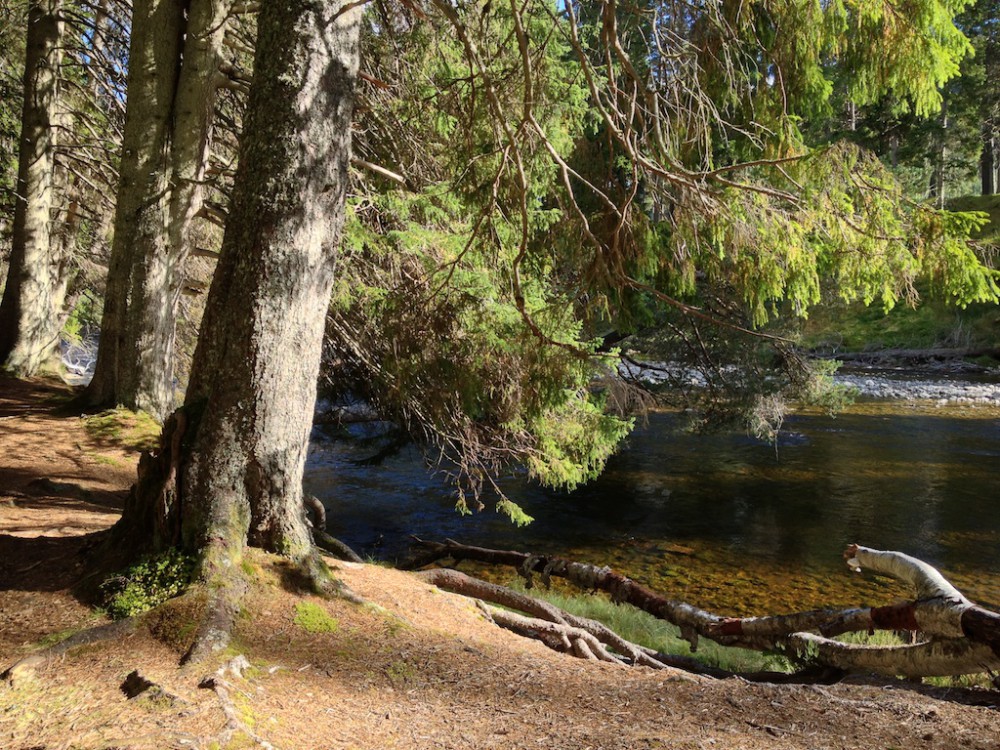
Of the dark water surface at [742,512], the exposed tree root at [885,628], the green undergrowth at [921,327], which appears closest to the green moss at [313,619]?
the exposed tree root at [885,628]

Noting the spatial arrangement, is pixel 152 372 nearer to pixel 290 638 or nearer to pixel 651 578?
pixel 290 638

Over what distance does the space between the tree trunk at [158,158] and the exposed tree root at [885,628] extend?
14.3 ft

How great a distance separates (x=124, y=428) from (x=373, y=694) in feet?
18.6

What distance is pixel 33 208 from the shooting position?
380 inches

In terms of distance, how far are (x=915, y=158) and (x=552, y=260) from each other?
26.8 meters

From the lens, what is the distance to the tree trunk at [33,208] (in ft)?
30.4

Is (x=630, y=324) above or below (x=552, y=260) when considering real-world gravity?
below

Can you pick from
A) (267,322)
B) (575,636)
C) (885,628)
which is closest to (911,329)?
(885,628)

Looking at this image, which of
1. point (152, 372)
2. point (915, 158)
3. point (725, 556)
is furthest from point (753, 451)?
point (915, 158)

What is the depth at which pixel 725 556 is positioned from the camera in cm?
955

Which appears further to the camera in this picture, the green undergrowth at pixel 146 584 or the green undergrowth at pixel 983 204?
the green undergrowth at pixel 983 204

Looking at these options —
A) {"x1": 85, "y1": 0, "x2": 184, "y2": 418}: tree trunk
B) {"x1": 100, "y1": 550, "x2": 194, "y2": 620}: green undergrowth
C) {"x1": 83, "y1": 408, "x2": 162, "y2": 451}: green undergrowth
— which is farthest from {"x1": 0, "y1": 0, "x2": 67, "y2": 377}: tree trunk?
{"x1": 100, "y1": 550, "x2": 194, "y2": 620}: green undergrowth

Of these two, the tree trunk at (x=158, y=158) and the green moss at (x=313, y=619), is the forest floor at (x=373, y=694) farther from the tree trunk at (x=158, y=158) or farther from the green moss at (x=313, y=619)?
the tree trunk at (x=158, y=158)

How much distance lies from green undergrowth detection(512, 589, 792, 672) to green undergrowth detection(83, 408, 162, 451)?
4213 mm
